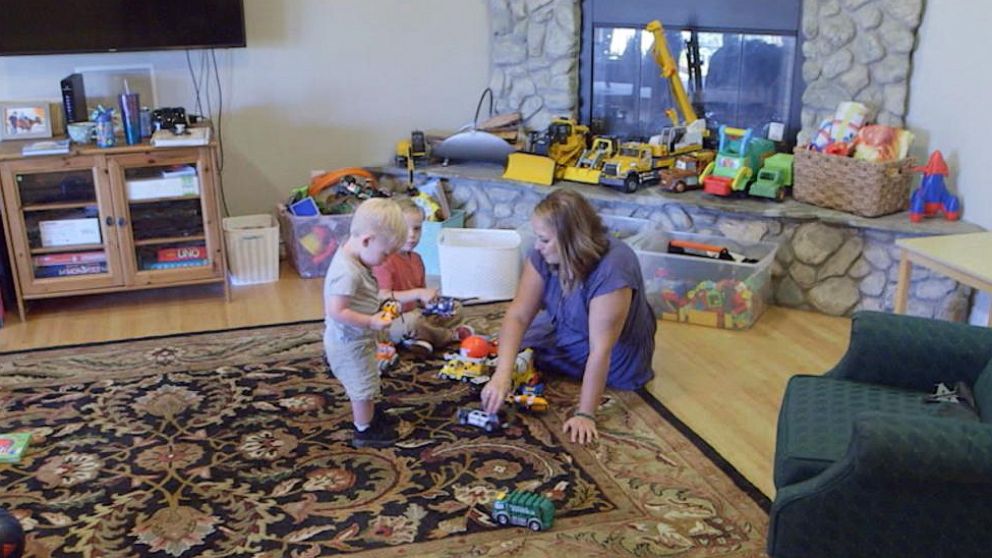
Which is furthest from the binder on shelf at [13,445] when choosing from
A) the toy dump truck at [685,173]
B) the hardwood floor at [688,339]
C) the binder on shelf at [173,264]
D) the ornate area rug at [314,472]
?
the toy dump truck at [685,173]

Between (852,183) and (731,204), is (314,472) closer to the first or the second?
(731,204)

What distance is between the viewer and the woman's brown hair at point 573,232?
2732mm

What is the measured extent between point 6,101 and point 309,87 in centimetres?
136

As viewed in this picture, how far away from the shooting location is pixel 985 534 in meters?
1.86

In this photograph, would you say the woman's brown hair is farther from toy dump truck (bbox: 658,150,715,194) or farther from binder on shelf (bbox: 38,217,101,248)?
binder on shelf (bbox: 38,217,101,248)

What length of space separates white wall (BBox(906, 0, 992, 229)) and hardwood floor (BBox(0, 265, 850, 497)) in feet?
2.39

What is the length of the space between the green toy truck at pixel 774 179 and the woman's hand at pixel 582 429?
159 centimetres

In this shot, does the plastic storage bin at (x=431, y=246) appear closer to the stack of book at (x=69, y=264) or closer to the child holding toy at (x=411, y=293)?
the child holding toy at (x=411, y=293)

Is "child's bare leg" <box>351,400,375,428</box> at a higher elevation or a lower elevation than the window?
lower

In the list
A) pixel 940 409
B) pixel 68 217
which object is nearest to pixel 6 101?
pixel 68 217

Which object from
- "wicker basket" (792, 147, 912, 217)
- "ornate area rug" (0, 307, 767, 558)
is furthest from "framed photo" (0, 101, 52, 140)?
"wicker basket" (792, 147, 912, 217)

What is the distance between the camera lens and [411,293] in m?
3.20

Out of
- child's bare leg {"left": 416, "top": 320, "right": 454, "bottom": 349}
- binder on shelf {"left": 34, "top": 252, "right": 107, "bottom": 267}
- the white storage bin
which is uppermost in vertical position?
binder on shelf {"left": 34, "top": 252, "right": 107, "bottom": 267}

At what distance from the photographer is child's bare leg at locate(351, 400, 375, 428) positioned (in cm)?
277
